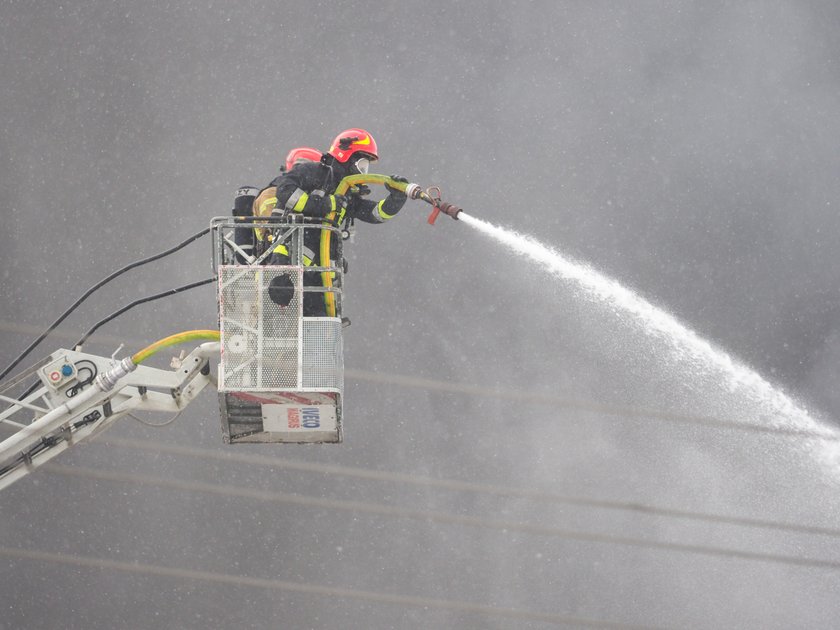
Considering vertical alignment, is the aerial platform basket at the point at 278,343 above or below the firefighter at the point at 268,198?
below

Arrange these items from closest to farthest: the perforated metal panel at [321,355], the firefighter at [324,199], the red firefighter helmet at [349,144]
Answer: the perforated metal panel at [321,355], the firefighter at [324,199], the red firefighter helmet at [349,144]

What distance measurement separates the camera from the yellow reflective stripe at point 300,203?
18531mm

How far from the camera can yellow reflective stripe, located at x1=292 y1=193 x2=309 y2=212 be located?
1853cm

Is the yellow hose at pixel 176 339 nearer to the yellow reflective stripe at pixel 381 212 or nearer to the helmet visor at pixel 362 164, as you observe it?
the yellow reflective stripe at pixel 381 212

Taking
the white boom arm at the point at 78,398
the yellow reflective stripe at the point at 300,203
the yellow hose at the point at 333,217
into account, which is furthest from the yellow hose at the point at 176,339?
the yellow reflective stripe at the point at 300,203

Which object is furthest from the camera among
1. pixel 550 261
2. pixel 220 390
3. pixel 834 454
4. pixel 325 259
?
pixel 834 454

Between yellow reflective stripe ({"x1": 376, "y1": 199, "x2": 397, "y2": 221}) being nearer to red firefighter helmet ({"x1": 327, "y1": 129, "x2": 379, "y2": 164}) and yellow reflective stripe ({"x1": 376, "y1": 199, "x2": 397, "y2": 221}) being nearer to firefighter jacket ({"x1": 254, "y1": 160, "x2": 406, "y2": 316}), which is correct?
firefighter jacket ({"x1": 254, "y1": 160, "x2": 406, "y2": 316})

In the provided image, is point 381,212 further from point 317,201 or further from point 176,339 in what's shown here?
point 176,339

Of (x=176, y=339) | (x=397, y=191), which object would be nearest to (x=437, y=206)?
(x=397, y=191)

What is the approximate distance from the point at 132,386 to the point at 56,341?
27699mm

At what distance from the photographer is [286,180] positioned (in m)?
18.8

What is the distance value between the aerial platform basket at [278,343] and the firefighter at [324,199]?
22cm

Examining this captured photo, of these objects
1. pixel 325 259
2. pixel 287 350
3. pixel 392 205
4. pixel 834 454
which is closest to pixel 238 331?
pixel 287 350

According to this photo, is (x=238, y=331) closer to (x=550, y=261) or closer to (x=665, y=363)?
(x=550, y=261)
